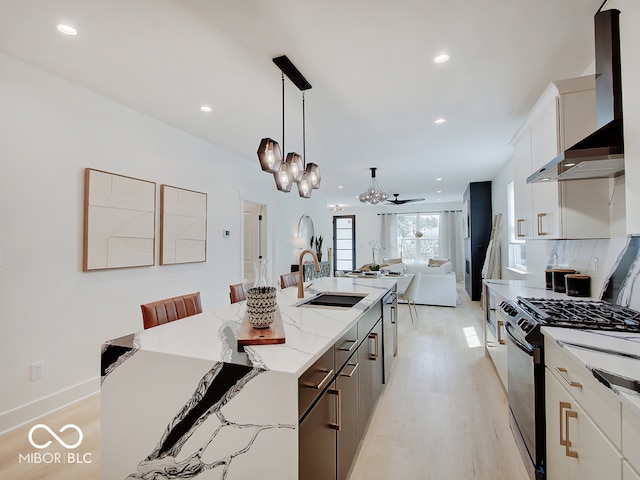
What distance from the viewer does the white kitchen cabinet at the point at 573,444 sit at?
1005 mm

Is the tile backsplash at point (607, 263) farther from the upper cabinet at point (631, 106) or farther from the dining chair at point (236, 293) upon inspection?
the dining chair at point (236, 293)

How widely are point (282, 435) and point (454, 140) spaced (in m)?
3.99

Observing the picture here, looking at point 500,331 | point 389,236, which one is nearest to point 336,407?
point 500,331

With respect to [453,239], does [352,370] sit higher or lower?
lower

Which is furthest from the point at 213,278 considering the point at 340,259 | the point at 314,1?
→ the point at 340,259

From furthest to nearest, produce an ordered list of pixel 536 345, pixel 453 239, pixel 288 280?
pixel 453 239 → pixel 288 280 → pixel 536 345

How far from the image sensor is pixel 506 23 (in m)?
1.86

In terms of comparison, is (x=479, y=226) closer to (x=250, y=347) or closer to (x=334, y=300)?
(x=334, y=300)

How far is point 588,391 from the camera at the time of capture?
1.12 m

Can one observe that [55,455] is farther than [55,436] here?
No

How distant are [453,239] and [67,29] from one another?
10.2m

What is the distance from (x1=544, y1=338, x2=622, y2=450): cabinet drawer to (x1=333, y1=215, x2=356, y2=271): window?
32.8ft

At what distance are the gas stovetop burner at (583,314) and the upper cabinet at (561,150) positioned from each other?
0.47 metres

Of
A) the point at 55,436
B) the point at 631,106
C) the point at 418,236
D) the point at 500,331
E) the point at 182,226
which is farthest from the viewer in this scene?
the point at 418,236
